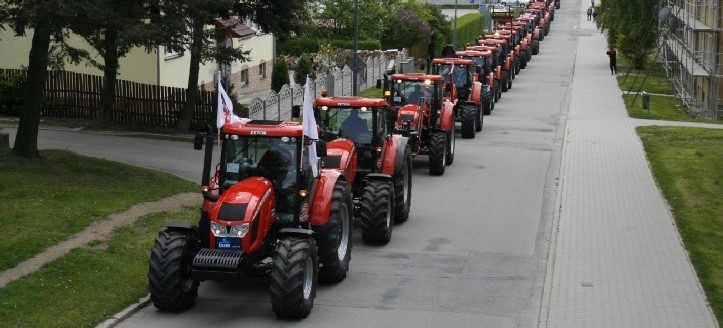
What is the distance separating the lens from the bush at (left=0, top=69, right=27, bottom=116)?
102 feet

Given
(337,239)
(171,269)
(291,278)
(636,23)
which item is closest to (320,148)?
(337,239)

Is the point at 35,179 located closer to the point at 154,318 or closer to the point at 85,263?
the point at 85,263

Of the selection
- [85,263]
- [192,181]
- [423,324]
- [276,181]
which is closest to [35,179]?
[192,181]

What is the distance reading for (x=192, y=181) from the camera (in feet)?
75.2

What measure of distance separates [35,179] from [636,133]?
19509mm

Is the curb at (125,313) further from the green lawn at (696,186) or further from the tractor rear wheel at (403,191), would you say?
the green lawn at (696,186)

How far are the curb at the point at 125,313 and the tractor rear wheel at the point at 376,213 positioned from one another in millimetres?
4497

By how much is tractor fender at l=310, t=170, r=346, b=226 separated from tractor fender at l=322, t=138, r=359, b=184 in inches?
64.7

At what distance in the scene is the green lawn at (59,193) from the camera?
16.7 metres

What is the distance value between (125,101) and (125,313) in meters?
17.8

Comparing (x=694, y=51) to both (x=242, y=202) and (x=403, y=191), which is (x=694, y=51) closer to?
(x=403, y=191)

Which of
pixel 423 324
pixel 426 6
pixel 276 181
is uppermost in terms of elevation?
pixel 426 6

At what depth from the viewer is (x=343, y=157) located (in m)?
18.4

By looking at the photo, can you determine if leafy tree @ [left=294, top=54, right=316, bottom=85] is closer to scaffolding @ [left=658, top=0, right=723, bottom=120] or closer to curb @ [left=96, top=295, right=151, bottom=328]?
scaffolding @ [left=658, top=0, right=723, bottom=120]
